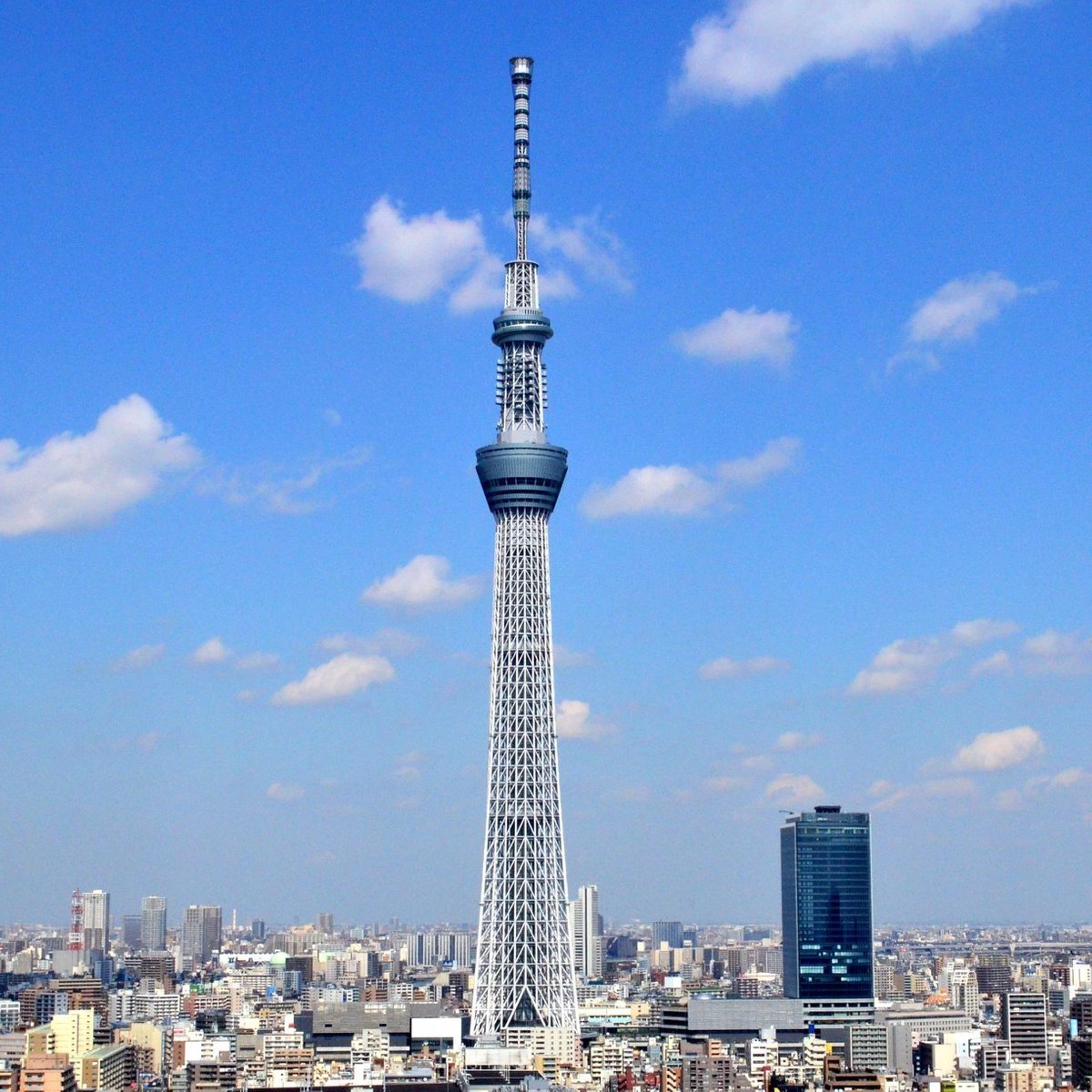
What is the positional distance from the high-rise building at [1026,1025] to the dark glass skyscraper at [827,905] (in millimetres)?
15041

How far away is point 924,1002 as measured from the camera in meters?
117

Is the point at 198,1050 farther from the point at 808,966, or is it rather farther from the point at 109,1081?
the point at 808,966

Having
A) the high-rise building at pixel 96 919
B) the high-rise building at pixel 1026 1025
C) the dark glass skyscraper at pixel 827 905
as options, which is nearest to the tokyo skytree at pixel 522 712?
the high-rise building at pixel 1026 1025

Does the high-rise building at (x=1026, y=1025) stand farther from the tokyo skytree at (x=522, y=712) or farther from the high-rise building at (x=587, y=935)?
the high-rise building at (x=587, y=935)

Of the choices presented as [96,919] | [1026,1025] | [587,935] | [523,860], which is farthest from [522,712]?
[96,919]

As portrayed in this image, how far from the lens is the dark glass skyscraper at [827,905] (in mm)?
103812

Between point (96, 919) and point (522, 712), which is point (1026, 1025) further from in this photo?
point (96, 919)

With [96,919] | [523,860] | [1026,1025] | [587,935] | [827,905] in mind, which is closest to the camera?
[523,860]

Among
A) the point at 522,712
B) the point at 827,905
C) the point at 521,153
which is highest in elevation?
the point at 521,153

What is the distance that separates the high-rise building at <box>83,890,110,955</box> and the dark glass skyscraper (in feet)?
288

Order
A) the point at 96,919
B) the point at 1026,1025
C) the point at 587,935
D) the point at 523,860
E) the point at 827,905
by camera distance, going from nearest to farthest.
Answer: the point at 523,860 → the point at 1026,1025 → the point at 827,905 → the point at 587,935 → the point at 96,919

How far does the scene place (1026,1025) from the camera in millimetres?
86938

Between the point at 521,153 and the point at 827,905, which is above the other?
the point at 521,153

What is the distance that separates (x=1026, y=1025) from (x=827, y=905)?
65.5ft
